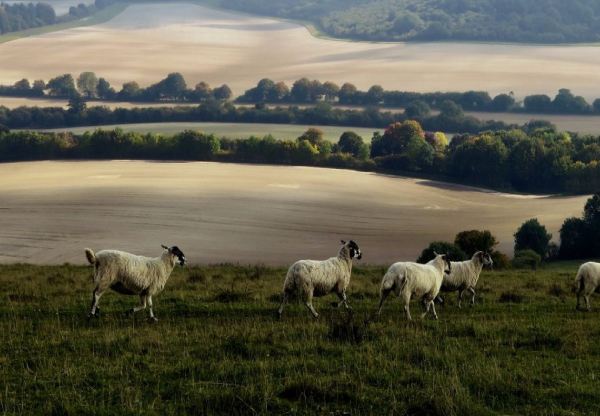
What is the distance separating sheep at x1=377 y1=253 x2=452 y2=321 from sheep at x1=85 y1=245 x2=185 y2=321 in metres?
5.90

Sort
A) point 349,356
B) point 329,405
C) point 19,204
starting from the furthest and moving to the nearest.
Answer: point 19,204
point 349,356
point 329,405

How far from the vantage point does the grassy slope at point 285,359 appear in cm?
1405

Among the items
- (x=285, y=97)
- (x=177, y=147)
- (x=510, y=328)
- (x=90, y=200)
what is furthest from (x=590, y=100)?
(x=510, y=328)

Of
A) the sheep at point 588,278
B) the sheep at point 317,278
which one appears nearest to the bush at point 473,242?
the sheep at point 588,278

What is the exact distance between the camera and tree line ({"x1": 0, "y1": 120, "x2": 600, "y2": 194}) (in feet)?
373

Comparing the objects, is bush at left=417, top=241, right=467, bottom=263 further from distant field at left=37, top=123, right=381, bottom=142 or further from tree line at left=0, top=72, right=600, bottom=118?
tree line at left=0, top=72, right=600, bottom=118

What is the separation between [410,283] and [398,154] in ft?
339

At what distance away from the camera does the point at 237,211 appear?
88.6 m

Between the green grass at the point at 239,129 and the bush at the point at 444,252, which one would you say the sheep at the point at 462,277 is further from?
the green grass at the point at 239,129

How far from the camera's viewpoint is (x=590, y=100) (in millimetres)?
186500

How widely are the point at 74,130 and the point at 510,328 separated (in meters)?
127

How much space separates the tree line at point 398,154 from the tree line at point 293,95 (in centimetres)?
5494

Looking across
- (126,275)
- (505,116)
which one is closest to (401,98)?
(505,116)

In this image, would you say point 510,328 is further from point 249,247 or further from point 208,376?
point 249,247
